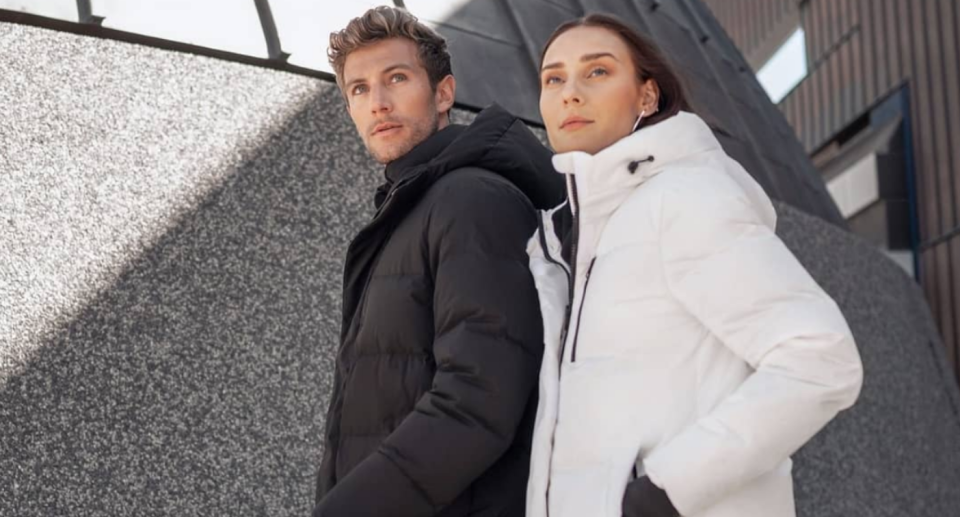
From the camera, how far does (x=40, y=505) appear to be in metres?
4.37

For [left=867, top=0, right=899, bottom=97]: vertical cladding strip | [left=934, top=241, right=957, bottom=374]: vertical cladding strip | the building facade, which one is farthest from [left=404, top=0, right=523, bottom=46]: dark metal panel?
[left=867, top=0, right=899, bottom=97]: vertical cladding strip

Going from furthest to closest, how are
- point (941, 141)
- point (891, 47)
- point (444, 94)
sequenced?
point (891, 47) < point (941, 141) < point (444, 94)

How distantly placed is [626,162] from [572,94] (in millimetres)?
208

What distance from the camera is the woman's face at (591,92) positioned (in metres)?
2.49

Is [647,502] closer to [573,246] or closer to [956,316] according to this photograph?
[573,246]

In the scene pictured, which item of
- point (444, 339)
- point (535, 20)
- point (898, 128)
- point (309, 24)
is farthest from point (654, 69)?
point (898, 128)

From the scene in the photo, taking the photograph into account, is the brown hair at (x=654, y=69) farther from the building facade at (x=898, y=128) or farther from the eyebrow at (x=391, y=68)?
the building facade at (x=898, y=128)

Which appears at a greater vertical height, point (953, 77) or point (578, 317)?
point (578, 317)

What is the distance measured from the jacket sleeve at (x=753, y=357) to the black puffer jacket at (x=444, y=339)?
1.17 feet

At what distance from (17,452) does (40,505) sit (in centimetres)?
19

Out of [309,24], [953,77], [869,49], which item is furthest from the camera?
[869,49]

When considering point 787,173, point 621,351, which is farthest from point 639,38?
point 787,173

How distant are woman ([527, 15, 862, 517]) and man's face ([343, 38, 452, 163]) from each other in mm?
477

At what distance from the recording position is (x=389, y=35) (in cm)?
288
